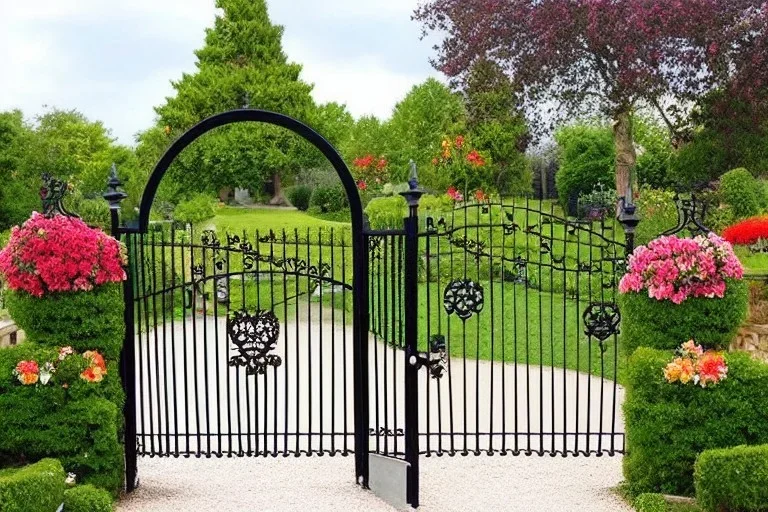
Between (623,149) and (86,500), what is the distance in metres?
18.4

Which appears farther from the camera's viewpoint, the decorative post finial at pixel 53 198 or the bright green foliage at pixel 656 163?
the bright green foliage at pixel 656 163

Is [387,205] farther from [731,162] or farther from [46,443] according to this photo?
[46,443]

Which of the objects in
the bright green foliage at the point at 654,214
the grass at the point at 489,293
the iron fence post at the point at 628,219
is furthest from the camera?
the bright green foliage at the point at 654,214

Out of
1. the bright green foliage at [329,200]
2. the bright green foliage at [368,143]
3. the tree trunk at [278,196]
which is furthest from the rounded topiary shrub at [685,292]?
the bright green foliage at [368,143]

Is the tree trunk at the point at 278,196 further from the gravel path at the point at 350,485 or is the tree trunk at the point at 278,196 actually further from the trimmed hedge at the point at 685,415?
the trimmed hedge at the point at 685,415

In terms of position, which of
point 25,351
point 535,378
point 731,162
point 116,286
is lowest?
point 535,378

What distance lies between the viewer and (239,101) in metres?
30.4

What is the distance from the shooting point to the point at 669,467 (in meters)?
6.06

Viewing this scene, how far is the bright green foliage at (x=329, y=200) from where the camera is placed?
86.6 feet

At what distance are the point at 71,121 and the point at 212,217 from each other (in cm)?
1759

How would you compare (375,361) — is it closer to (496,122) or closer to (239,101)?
(496,122)

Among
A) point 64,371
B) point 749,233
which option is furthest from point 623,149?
point 64,371

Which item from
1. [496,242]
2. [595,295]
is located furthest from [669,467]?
[496,242]

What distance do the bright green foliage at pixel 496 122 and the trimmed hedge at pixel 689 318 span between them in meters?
16.4
